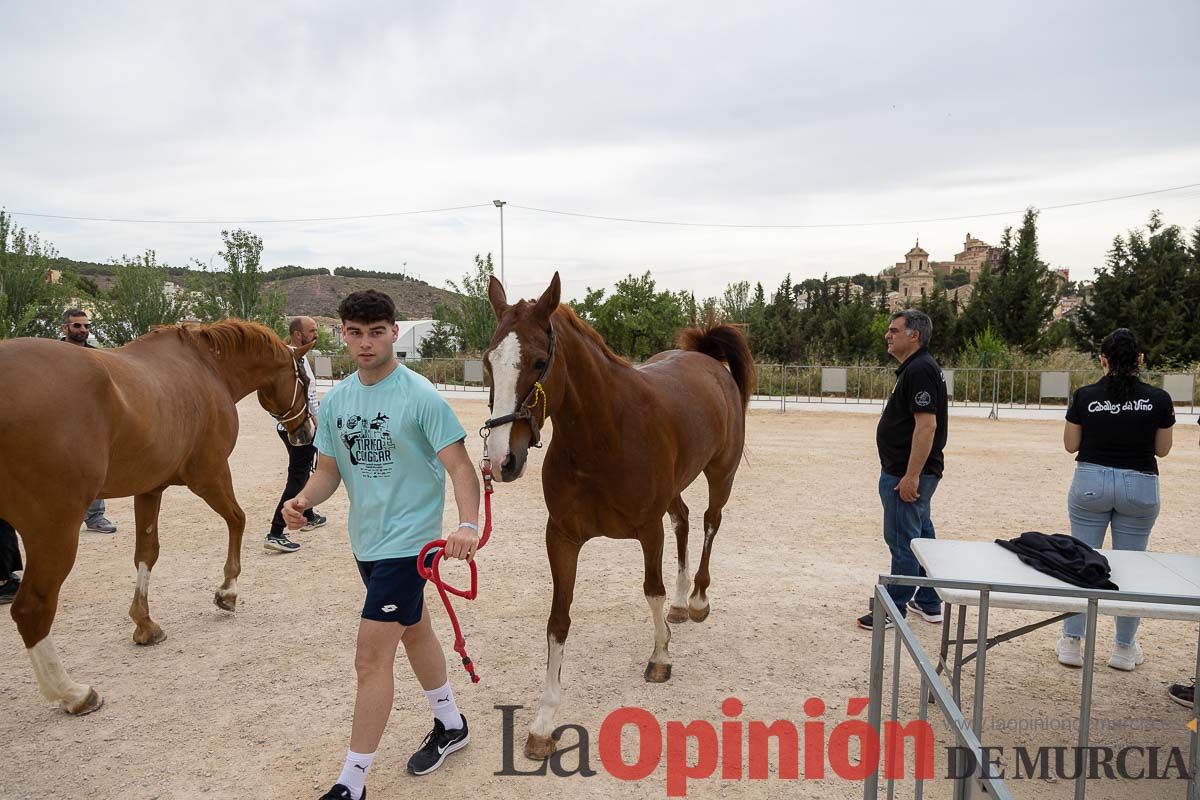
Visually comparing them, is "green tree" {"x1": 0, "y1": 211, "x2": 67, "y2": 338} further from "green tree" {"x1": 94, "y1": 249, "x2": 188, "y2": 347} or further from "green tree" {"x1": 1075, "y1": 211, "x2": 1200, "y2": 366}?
"green tree" {"x1": 1075, "y1": 211, "x2": 1200, "y2": 366}

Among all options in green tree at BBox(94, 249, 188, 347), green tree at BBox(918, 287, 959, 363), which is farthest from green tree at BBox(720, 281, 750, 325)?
green tree at BBox(94, 249, 188, 347)

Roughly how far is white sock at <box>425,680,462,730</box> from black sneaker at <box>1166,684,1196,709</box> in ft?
11.8

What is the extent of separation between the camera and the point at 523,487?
8992mm

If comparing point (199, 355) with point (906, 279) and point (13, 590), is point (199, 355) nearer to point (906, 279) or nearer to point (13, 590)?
point (13, 590)

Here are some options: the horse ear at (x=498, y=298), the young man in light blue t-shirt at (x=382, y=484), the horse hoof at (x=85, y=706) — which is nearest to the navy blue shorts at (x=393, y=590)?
the young man in light blue t-shirt at (x=382, y=484)

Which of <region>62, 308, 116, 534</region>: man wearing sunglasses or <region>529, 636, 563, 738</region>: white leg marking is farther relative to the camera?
<region>62, 308, 116, 534</region>: man wearing sunglasses

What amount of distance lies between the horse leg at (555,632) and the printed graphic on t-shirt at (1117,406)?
3013 millimetres

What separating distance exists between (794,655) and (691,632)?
68cm

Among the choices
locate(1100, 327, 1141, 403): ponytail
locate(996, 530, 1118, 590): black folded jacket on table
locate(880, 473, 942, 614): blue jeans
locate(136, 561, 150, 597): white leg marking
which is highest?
locate(1100, 327, 1141, 403): ponytail

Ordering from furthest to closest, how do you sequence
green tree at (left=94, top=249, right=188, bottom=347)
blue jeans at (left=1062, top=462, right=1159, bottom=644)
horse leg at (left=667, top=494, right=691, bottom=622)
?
green tree at (left=94, top=249, right=188, bottom=347)
horse leg at (left=667, top=494, right=691, bottom=622)
blue jeans at (left=1062, top=462, right=1159, bottom=644)

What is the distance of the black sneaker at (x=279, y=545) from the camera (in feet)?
19.9

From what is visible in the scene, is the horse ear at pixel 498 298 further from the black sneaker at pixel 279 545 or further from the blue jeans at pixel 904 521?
the black sneaker at pixel 279 545

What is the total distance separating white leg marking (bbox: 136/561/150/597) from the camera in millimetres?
4246

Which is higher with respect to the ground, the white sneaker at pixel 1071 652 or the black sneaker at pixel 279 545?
the white sneaker at pixel 1071 652
